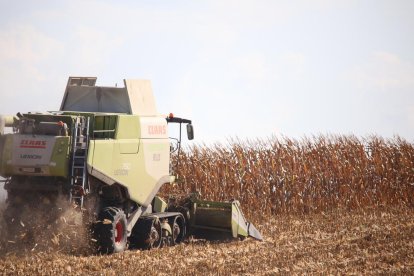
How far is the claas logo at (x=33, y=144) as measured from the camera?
1170cm

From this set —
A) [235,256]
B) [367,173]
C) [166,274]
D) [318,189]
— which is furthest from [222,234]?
[367,173]

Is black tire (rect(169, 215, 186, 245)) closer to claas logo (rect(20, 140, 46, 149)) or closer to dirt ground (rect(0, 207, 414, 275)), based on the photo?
dirt ground (rect(0, 207, 414, 275))

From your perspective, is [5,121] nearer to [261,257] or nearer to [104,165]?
[104,165]

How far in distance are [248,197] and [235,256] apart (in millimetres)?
7143

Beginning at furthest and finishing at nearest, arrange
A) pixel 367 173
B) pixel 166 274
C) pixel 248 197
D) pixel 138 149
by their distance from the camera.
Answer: pixel 367 173 → pixel 248 197 → pixel 138 149 → pixel 166 274

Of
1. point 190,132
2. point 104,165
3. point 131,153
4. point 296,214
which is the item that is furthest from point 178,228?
point 296,214

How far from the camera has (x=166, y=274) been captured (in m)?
10.3

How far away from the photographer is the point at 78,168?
11711 millimetres

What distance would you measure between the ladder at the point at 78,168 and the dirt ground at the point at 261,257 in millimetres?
929

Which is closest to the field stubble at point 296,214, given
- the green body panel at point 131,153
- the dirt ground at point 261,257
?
the dirt ground at point 261,257

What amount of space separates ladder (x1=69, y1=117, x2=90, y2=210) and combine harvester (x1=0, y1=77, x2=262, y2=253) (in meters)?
0.02

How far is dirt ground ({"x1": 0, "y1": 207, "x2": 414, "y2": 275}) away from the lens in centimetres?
1070

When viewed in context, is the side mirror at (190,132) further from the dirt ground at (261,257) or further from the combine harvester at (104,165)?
the dirt ground at (261,257)

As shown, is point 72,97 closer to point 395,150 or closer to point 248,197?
point 248,197
